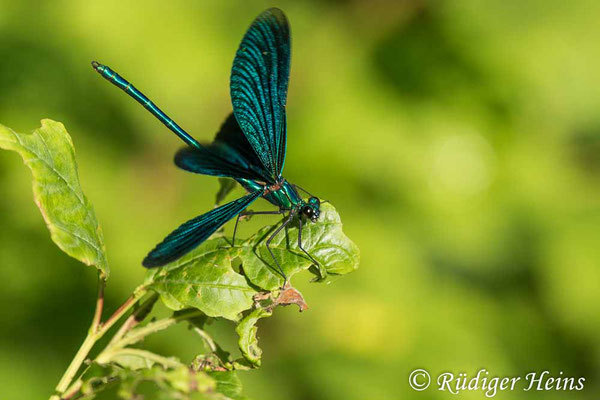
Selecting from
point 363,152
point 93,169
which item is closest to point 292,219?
point 363,152

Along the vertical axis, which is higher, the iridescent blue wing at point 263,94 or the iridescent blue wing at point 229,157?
the iridescent blue wing at point 263,94

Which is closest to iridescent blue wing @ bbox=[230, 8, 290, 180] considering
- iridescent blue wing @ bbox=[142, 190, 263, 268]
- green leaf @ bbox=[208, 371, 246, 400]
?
iridescent blue wing @ bbox=[142, 190, 263, 268]

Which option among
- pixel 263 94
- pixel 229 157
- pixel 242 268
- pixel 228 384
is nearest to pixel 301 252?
pixel 242 268

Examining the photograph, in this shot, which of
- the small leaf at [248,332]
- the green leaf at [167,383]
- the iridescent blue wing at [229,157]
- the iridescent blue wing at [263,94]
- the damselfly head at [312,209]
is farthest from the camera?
the iridescent blue wing at [263,94]

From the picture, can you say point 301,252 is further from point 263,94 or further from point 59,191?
point 263,94

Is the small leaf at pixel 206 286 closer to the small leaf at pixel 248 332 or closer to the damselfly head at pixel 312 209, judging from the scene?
the small leaf at pixel 248 332

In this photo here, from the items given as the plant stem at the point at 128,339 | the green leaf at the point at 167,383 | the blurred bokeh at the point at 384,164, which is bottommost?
the green leaf at the point at 167,383

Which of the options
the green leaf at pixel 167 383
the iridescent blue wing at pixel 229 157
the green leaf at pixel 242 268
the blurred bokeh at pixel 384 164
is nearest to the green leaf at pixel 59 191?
the green leaf at pixel 242 268
